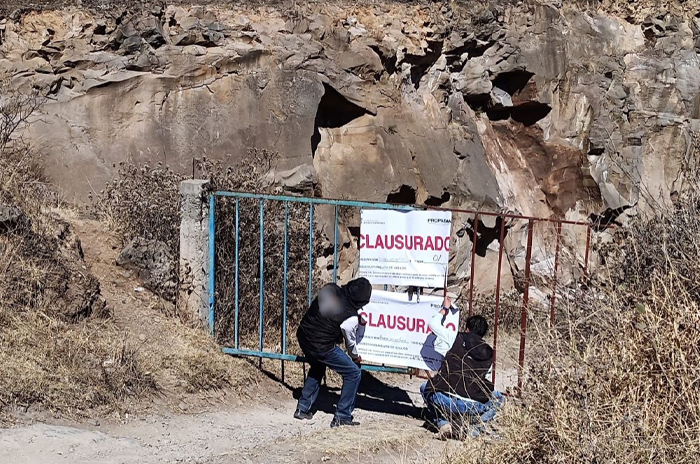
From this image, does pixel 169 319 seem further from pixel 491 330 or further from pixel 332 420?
pixel 491 330

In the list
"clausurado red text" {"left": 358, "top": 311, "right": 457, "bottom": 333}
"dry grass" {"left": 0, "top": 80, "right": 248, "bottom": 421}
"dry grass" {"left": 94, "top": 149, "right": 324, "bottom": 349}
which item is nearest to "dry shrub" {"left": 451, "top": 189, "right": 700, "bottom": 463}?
"clausurado red text" {"left": 358, "top": 311, "right": 457, "bottom": 333}

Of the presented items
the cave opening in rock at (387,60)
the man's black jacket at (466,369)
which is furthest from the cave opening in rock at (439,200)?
the man's black jacket at (466,369)

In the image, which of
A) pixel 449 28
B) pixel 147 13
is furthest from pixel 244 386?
pixel 449 28

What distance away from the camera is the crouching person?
20.5 feet

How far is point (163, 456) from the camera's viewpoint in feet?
18.7

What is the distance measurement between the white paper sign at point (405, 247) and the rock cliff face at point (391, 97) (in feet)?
5.83

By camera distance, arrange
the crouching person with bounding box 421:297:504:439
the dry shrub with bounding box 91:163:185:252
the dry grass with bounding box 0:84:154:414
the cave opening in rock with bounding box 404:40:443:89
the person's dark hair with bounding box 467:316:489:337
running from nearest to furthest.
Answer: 1. the dry grass with bounding box 0:84:154:414
2. the crouching person with bounding box 421:297:504:439
3. the person's dark hair with bounding box 467:316:489:337
4. the dry shrub with bounding box 91:163:185:252
5. the cave opening in rock with bounding box 404:40:443:89

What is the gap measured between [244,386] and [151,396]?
1138 millimetres

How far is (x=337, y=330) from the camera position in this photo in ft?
22.0

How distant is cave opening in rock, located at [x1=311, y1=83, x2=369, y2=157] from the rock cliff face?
0.04 metres

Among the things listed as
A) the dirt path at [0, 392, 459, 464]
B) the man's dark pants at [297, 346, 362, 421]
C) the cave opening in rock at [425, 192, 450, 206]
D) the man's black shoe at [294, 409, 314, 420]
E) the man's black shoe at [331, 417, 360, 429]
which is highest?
the cave opening in rock at [425, 192, 450, 206]

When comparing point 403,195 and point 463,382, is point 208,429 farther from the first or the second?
point 403,195

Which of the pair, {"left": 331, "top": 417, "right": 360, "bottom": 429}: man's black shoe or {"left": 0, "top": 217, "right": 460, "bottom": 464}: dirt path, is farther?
{"left": 331, "top": 417, "right": 360, "bottom": 429}: man's black shoe

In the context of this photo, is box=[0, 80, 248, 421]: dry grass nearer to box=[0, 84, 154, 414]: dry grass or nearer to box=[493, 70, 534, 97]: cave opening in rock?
box=[0, 84, 154, 414]: dry grass
